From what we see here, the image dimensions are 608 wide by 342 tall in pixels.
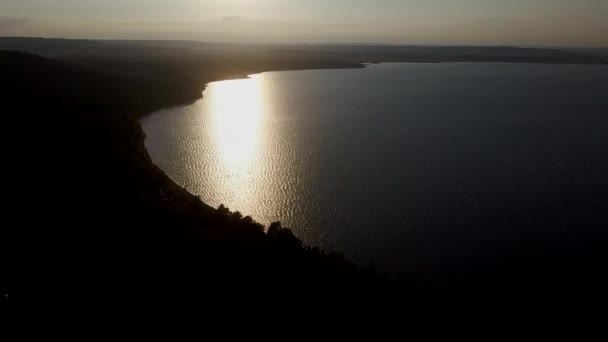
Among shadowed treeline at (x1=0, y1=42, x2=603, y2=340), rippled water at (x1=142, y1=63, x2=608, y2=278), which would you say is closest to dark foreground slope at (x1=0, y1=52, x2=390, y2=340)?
shadowed treeline at (x1=0, y1=42, x2=603, y2=340)

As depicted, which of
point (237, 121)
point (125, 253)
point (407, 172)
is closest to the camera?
point (125, 253)

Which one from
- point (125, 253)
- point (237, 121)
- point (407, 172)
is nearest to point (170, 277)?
point (125, 253)

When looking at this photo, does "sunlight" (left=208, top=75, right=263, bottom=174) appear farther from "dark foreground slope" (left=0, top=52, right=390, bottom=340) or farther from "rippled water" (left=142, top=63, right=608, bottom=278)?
"dark foreground slope" (left=0, top=52, right=390, bottom=340)

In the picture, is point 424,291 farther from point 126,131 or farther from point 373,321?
point 126,131

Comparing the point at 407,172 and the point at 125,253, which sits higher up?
the point at 125,253

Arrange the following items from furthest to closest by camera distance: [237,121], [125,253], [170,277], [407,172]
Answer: [237,121]
[407,172]
[125,253]
[170,277]

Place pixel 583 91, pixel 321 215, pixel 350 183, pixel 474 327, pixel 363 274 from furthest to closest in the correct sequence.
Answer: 1. pixel 583 91
2. pixel 350 183
3. pixel 321 215
4. pixel 363 274
5. pixel 474 327

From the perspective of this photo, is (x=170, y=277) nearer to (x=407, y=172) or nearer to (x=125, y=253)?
(x=125, y=253)

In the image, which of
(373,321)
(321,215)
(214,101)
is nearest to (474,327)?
(373,321)
